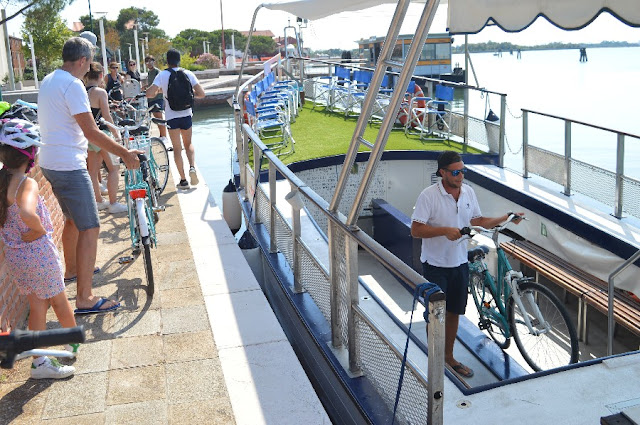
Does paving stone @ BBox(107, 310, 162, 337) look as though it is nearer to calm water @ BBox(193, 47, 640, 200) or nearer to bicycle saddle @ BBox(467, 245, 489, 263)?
bicycle saddle @ BBox(467, 245, 489, 263)

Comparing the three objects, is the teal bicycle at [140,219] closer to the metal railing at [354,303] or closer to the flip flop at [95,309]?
the flip flop at [95,309]

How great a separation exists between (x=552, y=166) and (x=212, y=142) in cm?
1173

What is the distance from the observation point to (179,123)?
8750 mm

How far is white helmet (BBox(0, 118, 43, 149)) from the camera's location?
3.73 metres

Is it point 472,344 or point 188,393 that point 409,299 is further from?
point 188,393

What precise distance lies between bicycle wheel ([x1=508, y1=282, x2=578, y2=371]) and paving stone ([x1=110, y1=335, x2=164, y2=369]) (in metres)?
2.52

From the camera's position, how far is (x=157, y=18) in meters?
108

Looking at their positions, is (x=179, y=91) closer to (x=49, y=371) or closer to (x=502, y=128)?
(x=502, y=128)

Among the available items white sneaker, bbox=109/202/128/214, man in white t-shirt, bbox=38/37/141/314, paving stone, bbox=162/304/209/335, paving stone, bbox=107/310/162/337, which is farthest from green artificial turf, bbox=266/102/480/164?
man in white t-shirt, bbox=38/37/141/314

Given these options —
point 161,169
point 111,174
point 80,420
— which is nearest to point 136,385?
point 80,420

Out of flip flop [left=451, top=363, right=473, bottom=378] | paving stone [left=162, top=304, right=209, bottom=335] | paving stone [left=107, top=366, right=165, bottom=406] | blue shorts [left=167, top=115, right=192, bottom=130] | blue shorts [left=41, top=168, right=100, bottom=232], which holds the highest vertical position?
blue shorts [left=167, top=115, right=192, bottom=130]

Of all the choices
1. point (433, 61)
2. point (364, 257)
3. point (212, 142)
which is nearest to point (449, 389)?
point (364, 257)

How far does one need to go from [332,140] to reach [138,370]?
21.1 ft

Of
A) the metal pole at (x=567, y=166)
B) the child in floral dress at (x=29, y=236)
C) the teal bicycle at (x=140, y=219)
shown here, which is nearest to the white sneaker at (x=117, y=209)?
the teal bicycle at (x=140, y=219)
